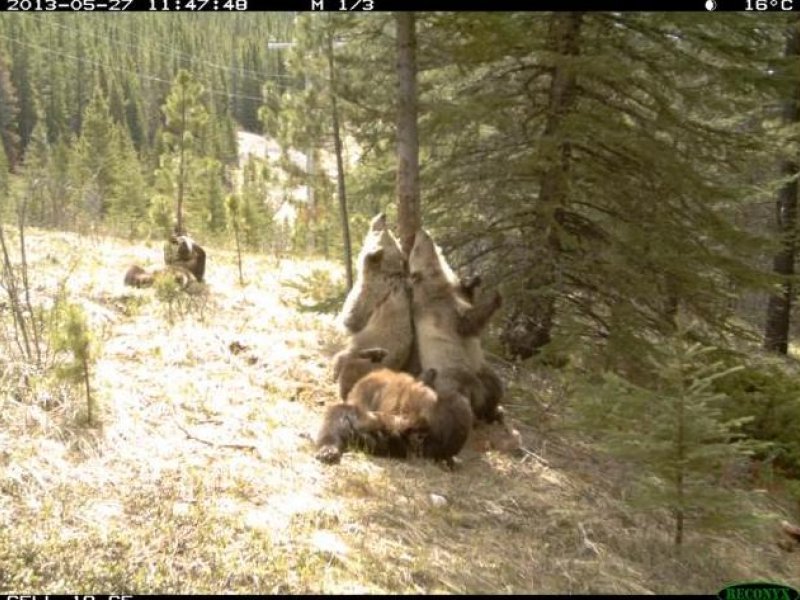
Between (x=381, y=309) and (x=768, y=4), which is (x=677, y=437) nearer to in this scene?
(x=381, y=309)

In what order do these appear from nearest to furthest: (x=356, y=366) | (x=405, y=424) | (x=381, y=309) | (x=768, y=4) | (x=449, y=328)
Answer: (x=405, y=424) → (x=356, y=366) → (x=449, y=328) → (x=381, y=309) → (x=768, y=4)

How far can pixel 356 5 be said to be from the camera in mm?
7336

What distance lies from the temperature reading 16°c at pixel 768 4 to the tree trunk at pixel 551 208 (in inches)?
73.1

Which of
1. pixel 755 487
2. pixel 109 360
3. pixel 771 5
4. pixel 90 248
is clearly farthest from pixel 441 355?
pixel 90 248

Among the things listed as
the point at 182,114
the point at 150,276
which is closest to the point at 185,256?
the point at 150,276

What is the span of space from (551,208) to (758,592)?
16.3 ft

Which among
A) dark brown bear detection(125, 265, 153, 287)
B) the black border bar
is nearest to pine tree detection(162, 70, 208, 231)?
dark brown bear detection(125, 265, 153, 287)

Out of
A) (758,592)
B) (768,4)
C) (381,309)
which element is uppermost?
(768,4)

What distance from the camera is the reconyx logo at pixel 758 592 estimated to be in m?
4.30

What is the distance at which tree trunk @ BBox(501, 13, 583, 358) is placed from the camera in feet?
27.1

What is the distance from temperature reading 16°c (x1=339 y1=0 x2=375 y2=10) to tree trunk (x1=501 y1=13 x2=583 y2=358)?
2318 millimetres

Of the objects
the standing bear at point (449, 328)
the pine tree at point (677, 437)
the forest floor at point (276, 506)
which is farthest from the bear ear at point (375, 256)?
the pine tree at point (677, 437)

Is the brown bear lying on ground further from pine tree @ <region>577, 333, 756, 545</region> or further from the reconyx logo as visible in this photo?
the reconyx logo

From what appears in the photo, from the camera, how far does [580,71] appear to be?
306 inches
